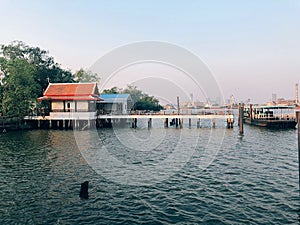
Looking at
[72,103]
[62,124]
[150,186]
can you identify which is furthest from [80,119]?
[150,186]

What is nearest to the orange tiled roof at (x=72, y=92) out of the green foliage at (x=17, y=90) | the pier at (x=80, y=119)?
the green foliage at (x=17, y=90)

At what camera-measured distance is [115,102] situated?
167 feet

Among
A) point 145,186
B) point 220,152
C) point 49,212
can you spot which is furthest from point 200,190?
point 220,152

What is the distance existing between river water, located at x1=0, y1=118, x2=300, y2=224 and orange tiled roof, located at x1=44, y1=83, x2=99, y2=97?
21.7 meters

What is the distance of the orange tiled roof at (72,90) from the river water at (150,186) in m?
21.7

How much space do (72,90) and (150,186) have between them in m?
36.6

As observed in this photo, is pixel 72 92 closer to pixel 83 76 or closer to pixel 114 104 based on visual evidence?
pixel 114 104

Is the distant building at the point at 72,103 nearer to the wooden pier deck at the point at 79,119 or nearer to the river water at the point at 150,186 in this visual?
the wooden pier deck at the point at 79,119

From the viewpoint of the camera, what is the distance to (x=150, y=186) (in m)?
13.7

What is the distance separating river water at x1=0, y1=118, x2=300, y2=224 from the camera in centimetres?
1005

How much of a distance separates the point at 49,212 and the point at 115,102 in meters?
41.2

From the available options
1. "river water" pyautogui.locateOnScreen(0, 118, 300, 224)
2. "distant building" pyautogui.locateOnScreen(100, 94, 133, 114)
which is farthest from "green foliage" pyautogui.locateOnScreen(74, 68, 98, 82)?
"river water" pyautogui.locateOnScreen(0, 118, 300, 224)

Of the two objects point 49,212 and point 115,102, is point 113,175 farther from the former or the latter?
point 115,102

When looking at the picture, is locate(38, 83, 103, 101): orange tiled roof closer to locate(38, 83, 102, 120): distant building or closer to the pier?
locate(38, 83, 102, 120): distant building
